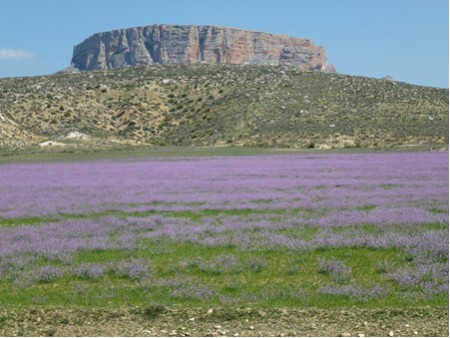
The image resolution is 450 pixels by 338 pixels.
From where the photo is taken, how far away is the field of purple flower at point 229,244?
13.2 metres

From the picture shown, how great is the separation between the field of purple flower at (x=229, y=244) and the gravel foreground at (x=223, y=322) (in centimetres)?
84

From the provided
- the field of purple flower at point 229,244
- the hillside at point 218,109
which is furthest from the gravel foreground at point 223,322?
the hillside at point 218,109

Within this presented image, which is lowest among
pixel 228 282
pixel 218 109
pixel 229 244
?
pixel 228 282

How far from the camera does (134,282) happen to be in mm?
14289

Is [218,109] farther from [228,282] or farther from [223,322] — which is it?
[223,322]

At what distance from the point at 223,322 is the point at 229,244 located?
260 inches

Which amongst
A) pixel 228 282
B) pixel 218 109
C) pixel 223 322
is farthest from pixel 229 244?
pixel 218 109

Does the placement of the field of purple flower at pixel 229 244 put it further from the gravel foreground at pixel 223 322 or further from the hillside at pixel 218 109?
the hillside at pixel 218 109

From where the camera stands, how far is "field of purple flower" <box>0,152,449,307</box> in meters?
13.2

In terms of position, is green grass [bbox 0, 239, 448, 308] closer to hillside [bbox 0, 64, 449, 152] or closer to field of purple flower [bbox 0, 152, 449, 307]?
field of purple flower [bbox 0, 152, 449, 307]

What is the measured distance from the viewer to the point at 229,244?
17.7 meters

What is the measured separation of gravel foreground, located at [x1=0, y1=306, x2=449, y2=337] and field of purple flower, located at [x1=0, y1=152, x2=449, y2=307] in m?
0.84

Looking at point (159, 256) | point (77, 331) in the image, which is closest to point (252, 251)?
point (159, 256)

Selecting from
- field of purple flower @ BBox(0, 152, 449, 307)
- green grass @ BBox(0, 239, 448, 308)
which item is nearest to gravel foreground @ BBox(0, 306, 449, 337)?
green grass @ BBox(0, 239, 448, 308)
